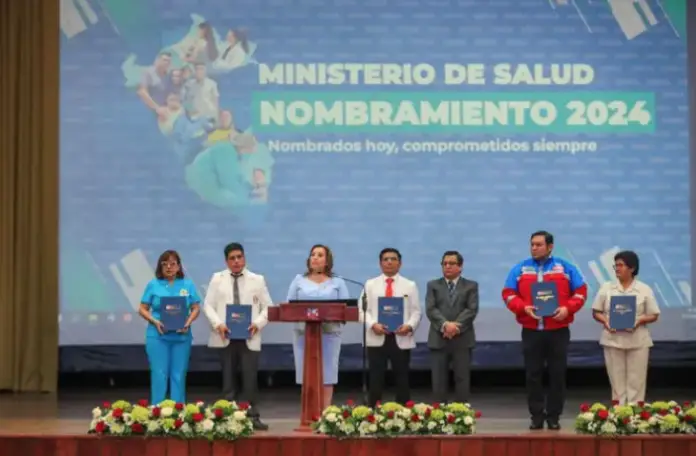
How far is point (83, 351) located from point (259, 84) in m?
2.61

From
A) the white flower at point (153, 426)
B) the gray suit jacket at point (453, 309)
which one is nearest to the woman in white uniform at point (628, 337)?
the gray suit jacket at point (453, 309)

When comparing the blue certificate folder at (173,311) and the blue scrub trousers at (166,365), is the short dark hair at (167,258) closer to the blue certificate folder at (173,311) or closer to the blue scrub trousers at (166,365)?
the blue certificate folder at (173,311)

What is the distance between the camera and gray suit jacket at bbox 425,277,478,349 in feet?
24.5

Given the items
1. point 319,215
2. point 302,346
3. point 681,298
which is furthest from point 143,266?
point 681,298

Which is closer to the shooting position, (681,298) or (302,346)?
(302,346)

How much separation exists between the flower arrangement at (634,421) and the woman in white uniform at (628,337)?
117 centimetres

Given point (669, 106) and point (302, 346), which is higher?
point (669, 106)

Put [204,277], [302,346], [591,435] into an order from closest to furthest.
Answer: [591,435] → [302,346] → [204,277]

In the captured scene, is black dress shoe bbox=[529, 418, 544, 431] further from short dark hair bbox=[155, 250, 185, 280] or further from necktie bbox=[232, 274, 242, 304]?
short dark hair bbox=[155, 250, 185, 280]

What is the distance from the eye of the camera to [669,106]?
32.0 feet

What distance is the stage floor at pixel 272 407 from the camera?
292 inches

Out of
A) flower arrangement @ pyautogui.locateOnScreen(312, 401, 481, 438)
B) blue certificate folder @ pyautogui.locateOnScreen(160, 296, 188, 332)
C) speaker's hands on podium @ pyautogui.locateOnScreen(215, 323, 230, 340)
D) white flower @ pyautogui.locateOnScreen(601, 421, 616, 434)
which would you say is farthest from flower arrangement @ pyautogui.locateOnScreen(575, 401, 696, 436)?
blue certificate folder @ pyautogui.locateOnScreen(160, 296, 188, 332)

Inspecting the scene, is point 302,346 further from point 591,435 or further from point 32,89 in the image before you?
point 32,89

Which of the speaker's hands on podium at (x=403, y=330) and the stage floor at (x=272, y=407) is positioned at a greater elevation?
the speaker's hands on podium at (x=403, y=330)
